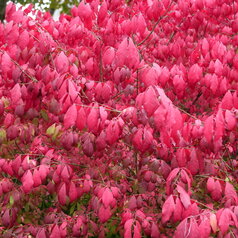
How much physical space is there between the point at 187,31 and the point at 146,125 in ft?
5.90

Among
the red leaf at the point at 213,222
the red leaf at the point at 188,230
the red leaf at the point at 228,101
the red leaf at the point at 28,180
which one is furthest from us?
the red leaf at the point at 28,180

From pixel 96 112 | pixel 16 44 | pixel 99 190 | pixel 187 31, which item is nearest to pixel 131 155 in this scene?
pixel 99 190

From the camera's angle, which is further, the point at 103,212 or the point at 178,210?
the point at 103,212

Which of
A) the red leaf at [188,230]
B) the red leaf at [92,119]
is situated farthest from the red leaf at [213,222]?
the red leaf at [92,119]

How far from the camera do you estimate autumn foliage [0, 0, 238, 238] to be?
1.78 m

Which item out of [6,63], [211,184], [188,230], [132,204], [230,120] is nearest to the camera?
[188,230]

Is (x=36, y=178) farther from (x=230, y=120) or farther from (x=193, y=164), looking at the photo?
(x=230, y=120)

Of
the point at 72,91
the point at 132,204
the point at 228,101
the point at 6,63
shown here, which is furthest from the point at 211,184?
the point at 6,63

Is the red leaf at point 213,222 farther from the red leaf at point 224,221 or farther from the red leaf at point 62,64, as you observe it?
the red leaf at point 62,64

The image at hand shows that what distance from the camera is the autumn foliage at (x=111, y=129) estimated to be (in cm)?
178

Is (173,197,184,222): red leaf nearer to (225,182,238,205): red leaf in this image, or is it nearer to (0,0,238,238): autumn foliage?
(0,0,238,238): autumn foliage

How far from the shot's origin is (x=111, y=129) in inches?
73.7

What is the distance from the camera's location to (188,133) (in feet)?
6.48

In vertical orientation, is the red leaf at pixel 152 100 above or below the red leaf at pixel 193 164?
above
